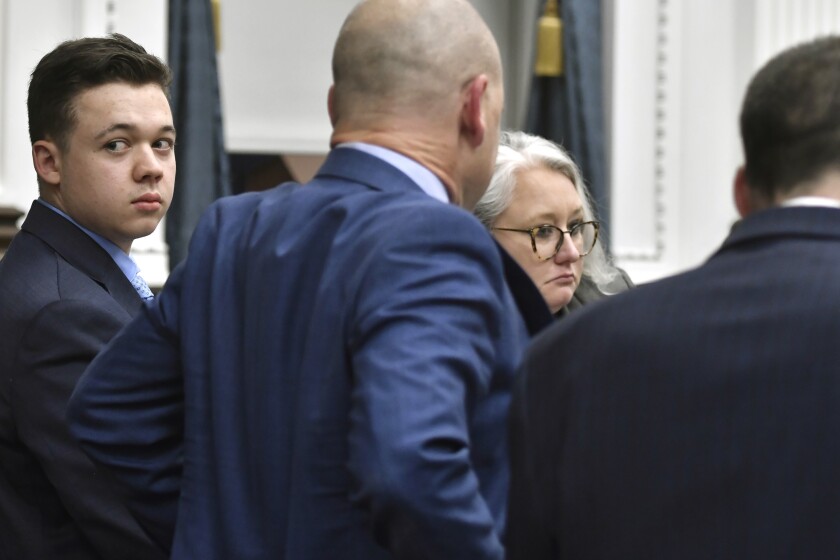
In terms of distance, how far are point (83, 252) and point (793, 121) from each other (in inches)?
49.6

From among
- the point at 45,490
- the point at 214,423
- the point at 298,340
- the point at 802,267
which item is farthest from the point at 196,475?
the point at 802,267

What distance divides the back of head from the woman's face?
3.68 ft

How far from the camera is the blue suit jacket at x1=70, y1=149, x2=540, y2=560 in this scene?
4.54ft

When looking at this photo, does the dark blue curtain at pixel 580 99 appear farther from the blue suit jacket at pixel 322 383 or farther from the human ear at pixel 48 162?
the blue suit jacket at pixel 322 383

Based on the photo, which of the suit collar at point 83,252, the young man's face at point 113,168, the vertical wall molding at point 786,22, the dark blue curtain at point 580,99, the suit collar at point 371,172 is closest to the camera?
the suit collar at point 371,172

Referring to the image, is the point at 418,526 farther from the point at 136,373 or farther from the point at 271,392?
the point at 136,373

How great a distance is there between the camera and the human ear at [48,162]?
231cm

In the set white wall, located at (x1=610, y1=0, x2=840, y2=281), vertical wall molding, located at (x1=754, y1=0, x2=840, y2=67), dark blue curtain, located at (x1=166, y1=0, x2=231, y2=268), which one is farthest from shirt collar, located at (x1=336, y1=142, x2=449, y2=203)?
vertical wall molding, located at (x1=754, y1=0, x2=840, y2=67)

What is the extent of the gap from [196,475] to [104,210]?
0.75 metres

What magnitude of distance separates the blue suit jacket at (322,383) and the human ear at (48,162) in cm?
67

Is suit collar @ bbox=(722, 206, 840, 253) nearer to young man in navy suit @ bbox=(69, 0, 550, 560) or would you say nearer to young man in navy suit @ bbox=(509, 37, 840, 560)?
young man in navy suit @ bbox=(509, 37, 840, 560)

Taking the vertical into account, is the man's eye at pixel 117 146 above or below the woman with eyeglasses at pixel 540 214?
above

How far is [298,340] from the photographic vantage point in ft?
→ 5.12

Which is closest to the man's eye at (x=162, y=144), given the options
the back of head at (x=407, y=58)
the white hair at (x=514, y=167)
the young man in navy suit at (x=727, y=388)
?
the white hair at (x=514, y=167)
